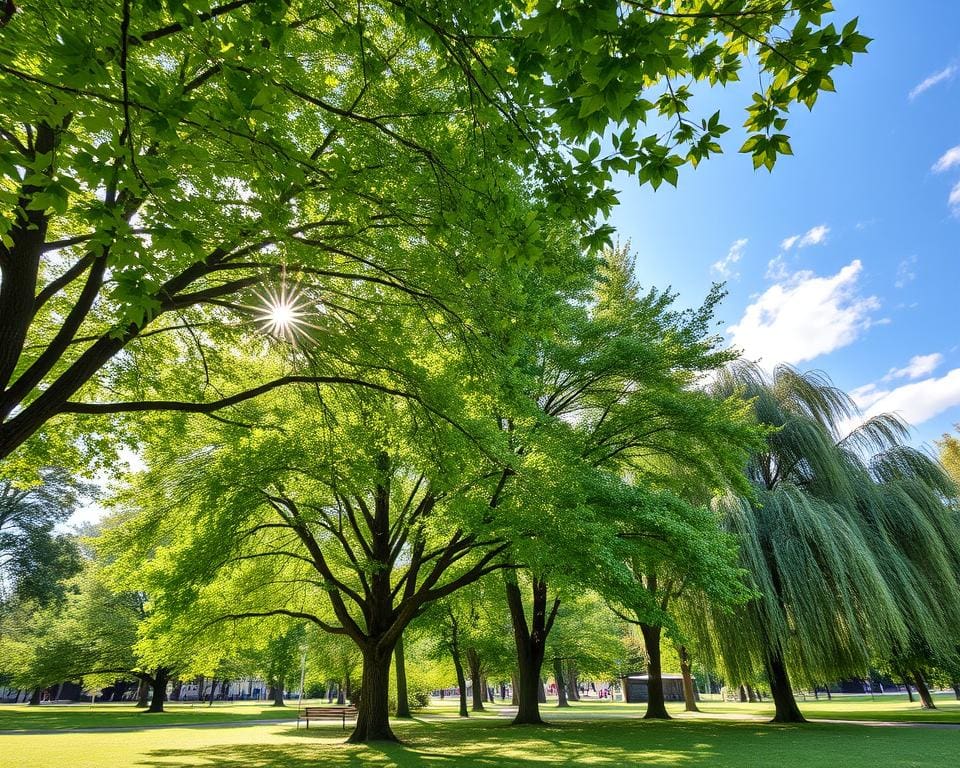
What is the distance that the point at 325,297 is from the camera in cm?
816

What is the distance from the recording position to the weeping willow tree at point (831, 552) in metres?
12.7

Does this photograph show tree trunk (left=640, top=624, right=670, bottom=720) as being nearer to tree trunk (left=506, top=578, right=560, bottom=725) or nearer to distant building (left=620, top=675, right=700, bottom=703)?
tree trunk (left=506, top=578, right=560, bottom=725)

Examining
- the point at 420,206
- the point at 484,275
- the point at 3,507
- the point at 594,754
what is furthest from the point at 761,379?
the point at 3,507

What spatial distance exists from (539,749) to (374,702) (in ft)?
17.2

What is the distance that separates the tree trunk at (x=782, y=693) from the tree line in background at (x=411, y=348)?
96mm

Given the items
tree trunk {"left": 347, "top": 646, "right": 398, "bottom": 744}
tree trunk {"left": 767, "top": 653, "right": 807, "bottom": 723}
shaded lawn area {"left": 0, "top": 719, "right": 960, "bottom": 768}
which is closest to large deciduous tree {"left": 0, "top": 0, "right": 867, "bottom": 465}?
shaded lawn area {"left": 0, "top": 719, "right": 960, "bottom": 768}

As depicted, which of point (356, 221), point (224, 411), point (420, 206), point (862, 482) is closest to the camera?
point (420, 206)

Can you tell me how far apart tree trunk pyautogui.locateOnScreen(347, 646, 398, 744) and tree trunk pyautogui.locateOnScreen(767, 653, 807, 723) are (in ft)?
36.3

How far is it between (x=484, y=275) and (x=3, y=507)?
3510 cm

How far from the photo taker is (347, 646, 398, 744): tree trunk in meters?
13.6

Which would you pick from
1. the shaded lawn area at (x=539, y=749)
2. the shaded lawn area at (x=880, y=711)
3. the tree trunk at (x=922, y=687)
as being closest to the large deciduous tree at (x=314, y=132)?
the shaded lawn area at (x=539, y=749)

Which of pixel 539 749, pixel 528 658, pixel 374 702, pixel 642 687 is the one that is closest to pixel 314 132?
pixel 539 749

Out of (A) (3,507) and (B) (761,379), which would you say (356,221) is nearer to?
(B) (761,379)

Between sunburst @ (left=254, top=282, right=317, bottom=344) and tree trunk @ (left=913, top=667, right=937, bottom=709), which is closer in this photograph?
sunburst @ (left=254, top=282, right=317, bottom=344)
